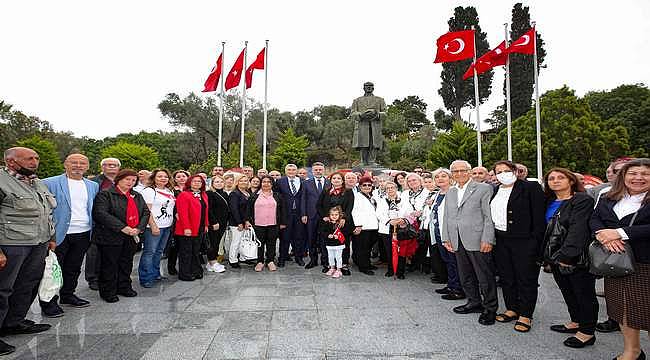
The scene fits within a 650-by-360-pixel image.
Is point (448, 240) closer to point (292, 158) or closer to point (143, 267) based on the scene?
point (143, 267)

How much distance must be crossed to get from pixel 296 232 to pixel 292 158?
23173 millimetres

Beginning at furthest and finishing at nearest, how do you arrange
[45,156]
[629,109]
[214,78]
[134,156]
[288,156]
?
[134,156] → [45,156] → [288,156] → [629,109] → [214,78]

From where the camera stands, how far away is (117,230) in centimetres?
429

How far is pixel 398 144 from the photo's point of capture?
30375 mm

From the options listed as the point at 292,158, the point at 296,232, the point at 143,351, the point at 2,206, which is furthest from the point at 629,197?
the point at 292,158

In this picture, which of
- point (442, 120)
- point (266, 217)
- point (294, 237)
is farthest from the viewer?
point (442, 120)

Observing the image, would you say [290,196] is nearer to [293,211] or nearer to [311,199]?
[293,211]

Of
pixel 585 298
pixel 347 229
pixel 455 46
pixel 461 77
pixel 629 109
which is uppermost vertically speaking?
pixel 461 77

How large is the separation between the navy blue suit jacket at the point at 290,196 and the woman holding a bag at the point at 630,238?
14.1 ft

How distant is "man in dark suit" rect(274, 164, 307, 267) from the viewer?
6358mm

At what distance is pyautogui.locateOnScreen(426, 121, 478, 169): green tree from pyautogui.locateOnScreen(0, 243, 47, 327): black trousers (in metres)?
20.9

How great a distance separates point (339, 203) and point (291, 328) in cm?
264

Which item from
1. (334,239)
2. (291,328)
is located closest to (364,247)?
(334,239)

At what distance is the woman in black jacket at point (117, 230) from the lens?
429cm
